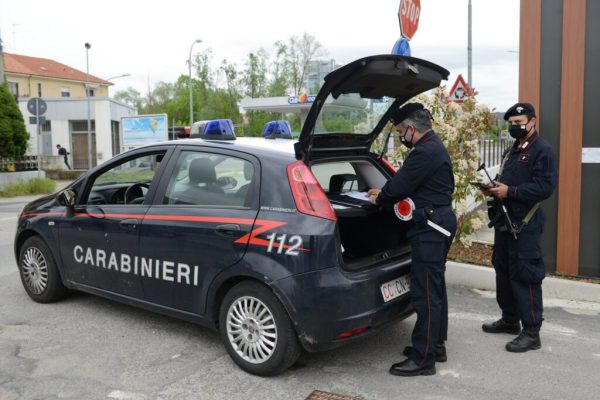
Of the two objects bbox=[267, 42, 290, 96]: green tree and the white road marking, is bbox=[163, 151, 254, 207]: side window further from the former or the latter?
bbox=[267, 42, 290, 96]: green tree

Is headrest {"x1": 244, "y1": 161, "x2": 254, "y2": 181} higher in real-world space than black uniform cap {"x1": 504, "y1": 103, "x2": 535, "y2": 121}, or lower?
lower

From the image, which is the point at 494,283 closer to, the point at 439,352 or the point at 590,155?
the point at 590,155

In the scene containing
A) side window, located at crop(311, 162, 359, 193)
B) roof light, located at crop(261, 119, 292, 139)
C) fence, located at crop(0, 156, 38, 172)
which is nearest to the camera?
side window, located at crop(311, 162, 359, 193)

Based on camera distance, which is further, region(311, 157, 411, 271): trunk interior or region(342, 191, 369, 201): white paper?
region(342, 191, 369, 201): white paper

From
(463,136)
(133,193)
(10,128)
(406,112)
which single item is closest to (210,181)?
(133,193)

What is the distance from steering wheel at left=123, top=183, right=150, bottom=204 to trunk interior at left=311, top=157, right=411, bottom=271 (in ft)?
4.99

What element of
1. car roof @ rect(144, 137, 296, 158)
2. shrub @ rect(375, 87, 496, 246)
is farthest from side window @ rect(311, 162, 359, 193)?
shrub @ rect(375, 87, 496, 246)

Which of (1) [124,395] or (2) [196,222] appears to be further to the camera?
(2) [196,222]

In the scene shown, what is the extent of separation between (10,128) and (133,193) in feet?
50.6

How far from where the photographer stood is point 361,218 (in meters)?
4.32

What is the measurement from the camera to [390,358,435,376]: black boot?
3740 millimetres

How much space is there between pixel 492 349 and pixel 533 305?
0.46 metres

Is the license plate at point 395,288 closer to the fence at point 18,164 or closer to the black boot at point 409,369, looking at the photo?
the black boot at point 409,369

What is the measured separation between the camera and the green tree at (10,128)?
57.6ft
